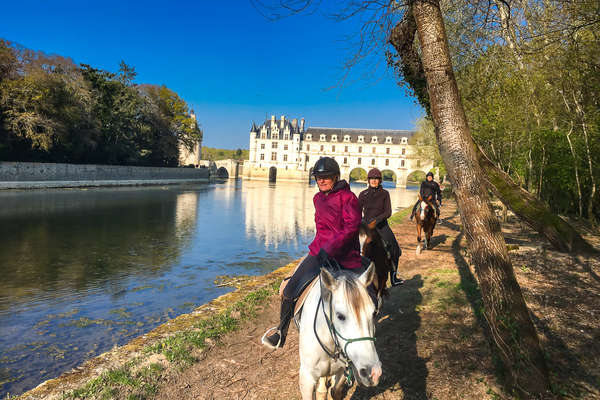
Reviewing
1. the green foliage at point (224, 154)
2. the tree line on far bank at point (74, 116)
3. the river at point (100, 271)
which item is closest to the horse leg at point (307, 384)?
the river at point (100, 271)

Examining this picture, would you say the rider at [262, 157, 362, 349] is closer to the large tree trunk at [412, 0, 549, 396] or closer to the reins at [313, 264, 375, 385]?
the reins at [313, 264, 375, 385]

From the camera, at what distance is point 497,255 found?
11.7 feet

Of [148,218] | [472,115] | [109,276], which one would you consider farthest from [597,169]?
[148,218]

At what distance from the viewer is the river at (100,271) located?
19.6 feet

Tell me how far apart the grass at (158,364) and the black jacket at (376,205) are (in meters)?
2.80

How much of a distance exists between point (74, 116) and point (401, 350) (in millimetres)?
40534

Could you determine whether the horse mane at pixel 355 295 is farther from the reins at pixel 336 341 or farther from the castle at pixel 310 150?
the castle at pixel 310 150

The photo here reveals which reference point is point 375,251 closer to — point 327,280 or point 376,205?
point 376,205

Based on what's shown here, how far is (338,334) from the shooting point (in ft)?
8.75

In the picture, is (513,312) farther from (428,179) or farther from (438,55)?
(428,179)

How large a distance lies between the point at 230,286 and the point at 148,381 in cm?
510

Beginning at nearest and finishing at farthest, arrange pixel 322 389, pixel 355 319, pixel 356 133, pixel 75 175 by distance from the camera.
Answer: pixel 355 319
pixel 322 389
pixel 75 175
pixel 356 133

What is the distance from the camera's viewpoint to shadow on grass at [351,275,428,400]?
13.2ft

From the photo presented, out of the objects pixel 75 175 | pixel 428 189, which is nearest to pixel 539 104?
pixel 428 189
